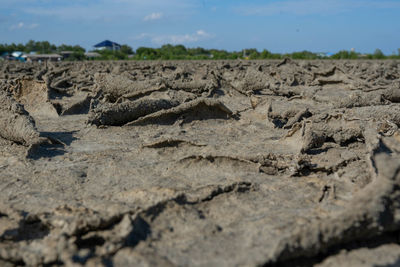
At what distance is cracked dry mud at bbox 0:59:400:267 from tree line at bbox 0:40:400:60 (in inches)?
1076

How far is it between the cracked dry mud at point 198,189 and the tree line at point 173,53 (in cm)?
2734

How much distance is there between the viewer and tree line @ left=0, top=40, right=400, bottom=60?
1266 inches

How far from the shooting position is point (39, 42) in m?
62.4

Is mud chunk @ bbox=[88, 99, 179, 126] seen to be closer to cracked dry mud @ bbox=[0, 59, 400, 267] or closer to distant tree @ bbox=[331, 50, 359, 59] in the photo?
cracked dry mud @ bbox=[0, 59, 400, 267]

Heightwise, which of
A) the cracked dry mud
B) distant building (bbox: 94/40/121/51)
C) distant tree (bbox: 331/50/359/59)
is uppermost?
distant building (bbox: 94/40/121/51)

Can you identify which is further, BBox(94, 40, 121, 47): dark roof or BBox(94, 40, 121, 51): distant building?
BBox(94, 40, 121, 47): dark roof

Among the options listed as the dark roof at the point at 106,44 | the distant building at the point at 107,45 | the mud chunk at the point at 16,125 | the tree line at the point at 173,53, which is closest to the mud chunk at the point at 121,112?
the mud chunk at the point at 16,125

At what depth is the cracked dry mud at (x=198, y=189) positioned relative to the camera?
1873mm

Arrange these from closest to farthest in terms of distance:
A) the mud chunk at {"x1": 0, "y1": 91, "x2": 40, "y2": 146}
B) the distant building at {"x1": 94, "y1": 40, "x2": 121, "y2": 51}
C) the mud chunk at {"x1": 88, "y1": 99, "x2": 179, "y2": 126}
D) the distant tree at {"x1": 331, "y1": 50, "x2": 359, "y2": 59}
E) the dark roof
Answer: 1. the mud chunk at {"x1": 0, "y1": 91, "x2": 40, "y2": 146}
2. the mud chunk at {"x1": 88, "y1": 99, "x2": 179, "y2": 126}
3. the distant tree at {"x1": 331, "y1": 50, "x2": 359, "y2": 59}
4. the distant building at {"x1": 94, "y1": 40, "x2": 121, "y2": 51}
5. the dark roof

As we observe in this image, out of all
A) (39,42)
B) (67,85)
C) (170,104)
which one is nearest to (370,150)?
(170,104)

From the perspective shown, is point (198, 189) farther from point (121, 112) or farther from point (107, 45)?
point (107, 45)

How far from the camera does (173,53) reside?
136 feet

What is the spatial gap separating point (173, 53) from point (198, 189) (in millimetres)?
39968

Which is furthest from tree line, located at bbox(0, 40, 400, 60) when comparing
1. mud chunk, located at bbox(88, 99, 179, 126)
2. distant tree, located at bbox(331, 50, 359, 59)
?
mud chunk, located at bbox(88, 99, 179, 126)
